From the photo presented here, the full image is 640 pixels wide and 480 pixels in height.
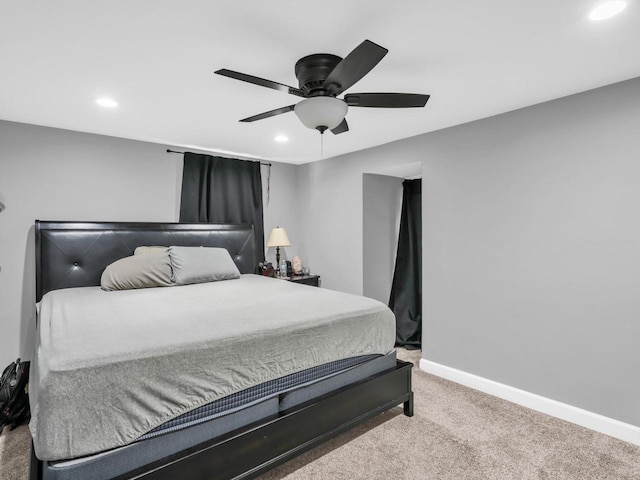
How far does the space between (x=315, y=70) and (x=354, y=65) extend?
0.39 meters

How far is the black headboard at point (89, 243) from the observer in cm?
316

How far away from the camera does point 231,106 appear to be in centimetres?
271

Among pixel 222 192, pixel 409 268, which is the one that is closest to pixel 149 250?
pixel 222 192

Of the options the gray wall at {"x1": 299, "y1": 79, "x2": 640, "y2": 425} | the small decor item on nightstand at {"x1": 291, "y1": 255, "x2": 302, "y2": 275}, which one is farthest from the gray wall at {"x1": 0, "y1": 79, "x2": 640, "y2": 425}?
the small decor item on nightstand at {"x1": 291, "y1": 255, "x2": 302, "y2": 275}

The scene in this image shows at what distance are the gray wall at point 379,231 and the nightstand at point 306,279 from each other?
2.24 ft

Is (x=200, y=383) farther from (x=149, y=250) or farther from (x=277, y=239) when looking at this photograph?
(x=277, y=239)

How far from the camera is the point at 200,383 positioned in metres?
1.60

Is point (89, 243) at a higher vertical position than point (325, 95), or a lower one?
lower

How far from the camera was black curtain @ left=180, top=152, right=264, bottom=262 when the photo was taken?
4.07m

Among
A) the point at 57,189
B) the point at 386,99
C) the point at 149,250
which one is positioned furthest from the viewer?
the point at 149,250

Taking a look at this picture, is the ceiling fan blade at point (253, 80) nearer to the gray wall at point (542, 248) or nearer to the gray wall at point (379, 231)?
the gray wall at point (542, 248)

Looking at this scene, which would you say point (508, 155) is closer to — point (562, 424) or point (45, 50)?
point (562, 424)

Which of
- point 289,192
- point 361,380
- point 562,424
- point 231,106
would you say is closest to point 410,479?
point 361,380

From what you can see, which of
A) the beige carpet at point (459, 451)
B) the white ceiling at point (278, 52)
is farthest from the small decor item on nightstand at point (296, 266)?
the beige carpet at point (459, 451)
